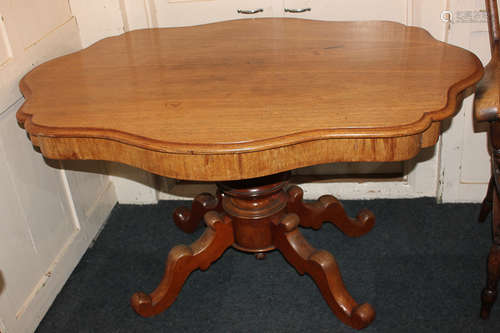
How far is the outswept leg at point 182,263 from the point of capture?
1895mm

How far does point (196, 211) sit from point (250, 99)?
0.94m

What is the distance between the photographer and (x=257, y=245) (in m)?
2.00

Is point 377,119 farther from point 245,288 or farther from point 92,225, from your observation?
point 92,225

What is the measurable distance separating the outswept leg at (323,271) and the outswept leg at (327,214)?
0.25 meters

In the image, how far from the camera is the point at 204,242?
1.94 m

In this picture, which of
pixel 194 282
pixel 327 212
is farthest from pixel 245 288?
pixel 327 212

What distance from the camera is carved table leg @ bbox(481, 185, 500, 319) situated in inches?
67.2

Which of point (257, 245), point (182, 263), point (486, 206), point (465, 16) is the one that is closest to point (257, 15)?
point (465, 16)

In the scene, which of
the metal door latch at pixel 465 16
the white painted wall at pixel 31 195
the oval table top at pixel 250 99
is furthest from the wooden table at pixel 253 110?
the metal door latch at pixel 465 16

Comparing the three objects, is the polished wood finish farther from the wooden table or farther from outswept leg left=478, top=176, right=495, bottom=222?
outswept leg left=478, top=176, right=495, bottom=222

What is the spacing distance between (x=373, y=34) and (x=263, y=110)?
2.36 feet

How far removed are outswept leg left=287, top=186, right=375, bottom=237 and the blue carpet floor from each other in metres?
0.05

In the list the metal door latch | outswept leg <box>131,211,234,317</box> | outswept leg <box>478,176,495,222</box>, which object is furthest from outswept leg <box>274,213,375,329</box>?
the metal door latch

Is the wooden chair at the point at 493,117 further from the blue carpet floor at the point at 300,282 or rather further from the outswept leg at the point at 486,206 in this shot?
the outswept leg at the point at 486,206
